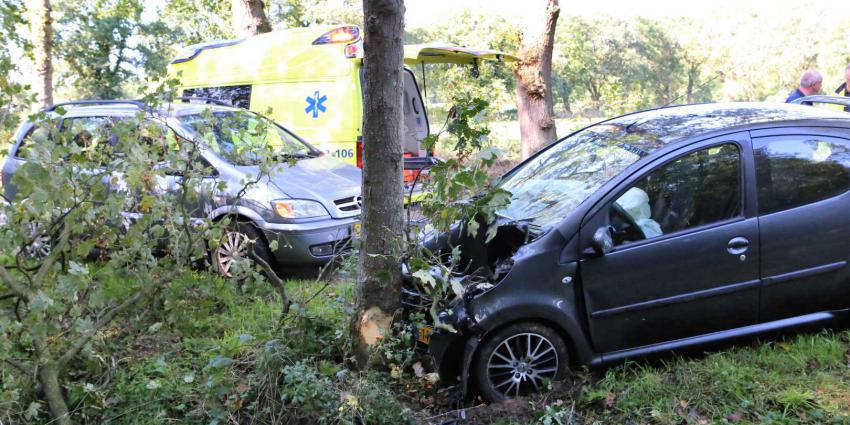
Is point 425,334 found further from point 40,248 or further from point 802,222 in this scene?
point 40,248

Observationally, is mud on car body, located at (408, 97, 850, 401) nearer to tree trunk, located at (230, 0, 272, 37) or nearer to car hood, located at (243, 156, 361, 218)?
car hood, located at (243, 156, 361, 218)

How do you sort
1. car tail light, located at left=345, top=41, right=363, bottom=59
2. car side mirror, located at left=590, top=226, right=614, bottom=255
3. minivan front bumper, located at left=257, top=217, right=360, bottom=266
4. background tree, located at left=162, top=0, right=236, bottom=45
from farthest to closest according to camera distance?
background tree, located at left=162, top=0, right=236, bottom=45
car tail light, located at left=345, top=41, right=363, bottom=59
minivan front bumper, located at left=257, top=217, right=360, bottom=266
car side mirror, located at left=590, top=226, right=614, bottom=255

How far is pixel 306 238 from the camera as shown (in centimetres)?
602

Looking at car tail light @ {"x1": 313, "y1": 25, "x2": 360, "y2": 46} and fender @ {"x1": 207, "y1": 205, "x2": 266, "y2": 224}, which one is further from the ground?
car tail light @ {"x1": 313, "y1": 25, "x2": 360, "y2": 46}

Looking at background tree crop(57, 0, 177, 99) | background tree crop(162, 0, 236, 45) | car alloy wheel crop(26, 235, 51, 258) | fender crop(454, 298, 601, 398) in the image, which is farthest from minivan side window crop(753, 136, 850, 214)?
background tree crop(57, 0, 177, 99)

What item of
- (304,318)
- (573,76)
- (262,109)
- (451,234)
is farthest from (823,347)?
(573,76)

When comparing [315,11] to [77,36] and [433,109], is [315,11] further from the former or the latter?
Result: [433,109]

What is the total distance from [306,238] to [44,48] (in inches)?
508

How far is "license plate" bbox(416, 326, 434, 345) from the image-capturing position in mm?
3861

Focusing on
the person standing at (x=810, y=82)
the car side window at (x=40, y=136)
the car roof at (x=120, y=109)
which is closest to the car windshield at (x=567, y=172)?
the car side window at (x=40, y=136)

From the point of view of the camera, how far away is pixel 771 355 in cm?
400

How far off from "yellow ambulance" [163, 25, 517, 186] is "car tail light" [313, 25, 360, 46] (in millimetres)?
12

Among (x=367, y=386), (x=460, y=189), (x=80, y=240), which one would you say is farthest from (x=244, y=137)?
(x=367, y=386)

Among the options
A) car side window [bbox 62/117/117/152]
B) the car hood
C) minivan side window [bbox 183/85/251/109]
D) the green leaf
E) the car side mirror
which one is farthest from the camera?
minivan side window [bbox 183/85/251/109]
